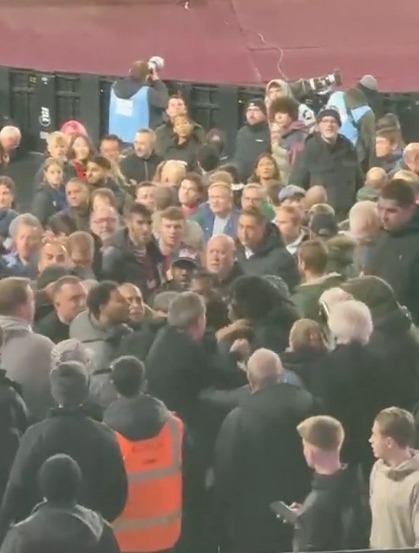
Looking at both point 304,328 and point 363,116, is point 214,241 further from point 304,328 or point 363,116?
point 363,116

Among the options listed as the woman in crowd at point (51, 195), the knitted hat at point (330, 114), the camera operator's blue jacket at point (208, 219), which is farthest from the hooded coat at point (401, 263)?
the knitted hat at point (330, 114)

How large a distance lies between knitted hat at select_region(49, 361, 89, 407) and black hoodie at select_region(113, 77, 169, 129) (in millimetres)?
5628

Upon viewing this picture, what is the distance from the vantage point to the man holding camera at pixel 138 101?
10.4m

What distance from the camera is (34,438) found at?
15.6 ft

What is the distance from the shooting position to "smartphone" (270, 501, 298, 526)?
5105 mm

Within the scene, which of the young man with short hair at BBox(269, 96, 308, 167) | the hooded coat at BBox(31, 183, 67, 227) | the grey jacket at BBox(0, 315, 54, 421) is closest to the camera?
→ the grey jacket at BBox(0, 315, 54, 421)

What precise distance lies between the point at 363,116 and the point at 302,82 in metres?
1.00

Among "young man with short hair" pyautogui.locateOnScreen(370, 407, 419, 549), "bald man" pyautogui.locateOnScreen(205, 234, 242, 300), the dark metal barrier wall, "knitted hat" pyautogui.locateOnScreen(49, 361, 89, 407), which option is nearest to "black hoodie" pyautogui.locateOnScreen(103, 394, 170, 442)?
"knitted hat" pyautogui.locateOnScreen(49, 361, 89, 407)

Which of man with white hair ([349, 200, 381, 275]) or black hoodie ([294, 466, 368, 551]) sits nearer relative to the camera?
black hoodie ([294, 466, 368, 551])

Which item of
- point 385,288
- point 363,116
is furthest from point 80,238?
point 363,116

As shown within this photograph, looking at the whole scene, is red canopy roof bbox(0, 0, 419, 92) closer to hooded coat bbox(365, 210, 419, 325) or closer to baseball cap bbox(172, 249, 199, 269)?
baseball cap bbox(172, 249, 199, 269)

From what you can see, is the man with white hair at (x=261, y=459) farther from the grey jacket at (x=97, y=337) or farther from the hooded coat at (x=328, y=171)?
the hooded coat at (x=328, y=171)

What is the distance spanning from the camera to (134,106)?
416 inches

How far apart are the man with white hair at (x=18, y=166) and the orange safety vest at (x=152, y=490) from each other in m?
4.21
